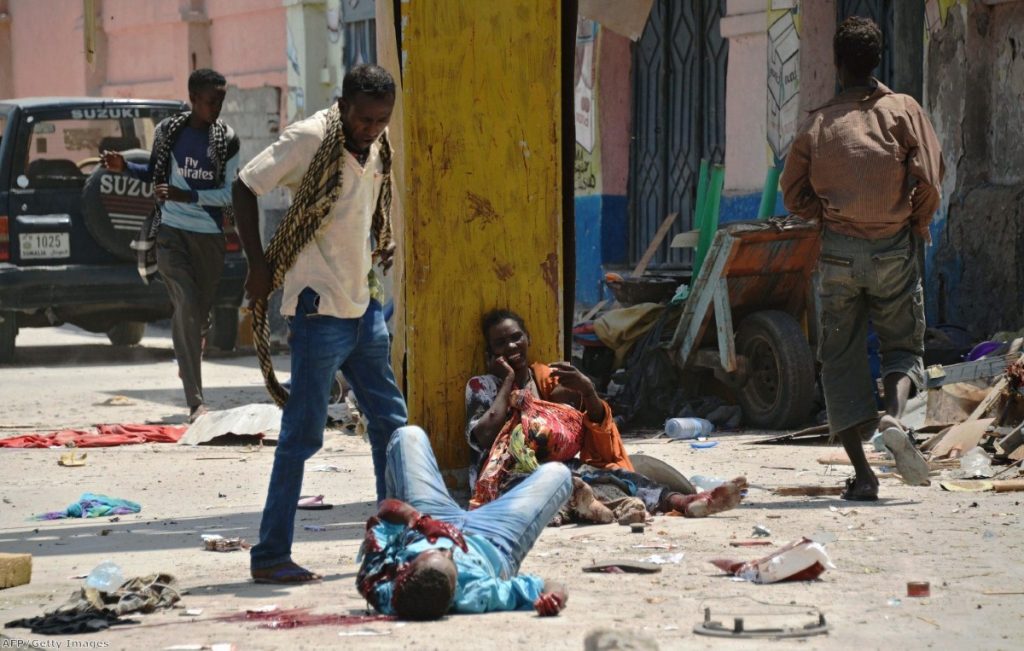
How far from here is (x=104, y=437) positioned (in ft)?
32.5

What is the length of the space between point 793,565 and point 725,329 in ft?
14.6

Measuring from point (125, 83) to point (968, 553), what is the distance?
19.5 metres

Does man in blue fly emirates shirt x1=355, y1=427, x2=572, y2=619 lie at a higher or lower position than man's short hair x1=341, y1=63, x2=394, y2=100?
lower

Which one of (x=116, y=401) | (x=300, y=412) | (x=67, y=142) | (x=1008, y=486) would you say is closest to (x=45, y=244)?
(x=67, y=142)

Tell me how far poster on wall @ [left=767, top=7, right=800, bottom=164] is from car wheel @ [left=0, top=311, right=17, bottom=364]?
6443 millimetres

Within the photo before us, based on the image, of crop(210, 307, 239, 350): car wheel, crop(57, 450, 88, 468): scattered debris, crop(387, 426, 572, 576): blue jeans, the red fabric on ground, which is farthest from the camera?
crop(210, 307, 239, 350): car wheel

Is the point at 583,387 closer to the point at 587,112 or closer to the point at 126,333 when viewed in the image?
the point at 587,112

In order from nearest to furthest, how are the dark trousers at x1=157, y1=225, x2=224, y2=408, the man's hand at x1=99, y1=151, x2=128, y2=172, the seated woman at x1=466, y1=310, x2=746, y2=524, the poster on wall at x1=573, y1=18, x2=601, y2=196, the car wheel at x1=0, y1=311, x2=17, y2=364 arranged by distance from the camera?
the seated woman at x1=466, y1=310, x2=746, y2=524 < the dark trousers at x1=157, y1=225, x2=224, y2=408 < the man's hand at x1=99, y1=151, x2=128, y2=172 < the car wheel at x1=0, y1=311, x2=17, y2=364 < the poster on wall at x1=573, y1=18, x2=601, y2=196

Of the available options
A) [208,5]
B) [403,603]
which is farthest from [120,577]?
[208,5]

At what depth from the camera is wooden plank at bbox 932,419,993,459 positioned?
8.12 metres

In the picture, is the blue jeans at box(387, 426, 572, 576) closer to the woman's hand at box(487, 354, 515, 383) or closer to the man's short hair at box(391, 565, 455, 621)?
the man's short hair at box(391, 565, 455, 621)

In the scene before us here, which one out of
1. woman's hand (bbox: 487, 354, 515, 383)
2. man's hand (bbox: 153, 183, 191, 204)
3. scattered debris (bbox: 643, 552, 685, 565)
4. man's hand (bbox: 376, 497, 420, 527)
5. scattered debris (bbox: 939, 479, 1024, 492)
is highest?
man's hand (bbox: 153, 183, 191, 204)

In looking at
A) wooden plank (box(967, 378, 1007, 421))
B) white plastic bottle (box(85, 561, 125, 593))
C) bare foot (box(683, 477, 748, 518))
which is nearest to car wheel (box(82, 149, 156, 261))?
wooden plank (box(967, 378, 1007, 421))

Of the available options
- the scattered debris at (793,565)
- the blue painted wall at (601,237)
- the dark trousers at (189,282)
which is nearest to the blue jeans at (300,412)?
the scattered debris at (793,565)
